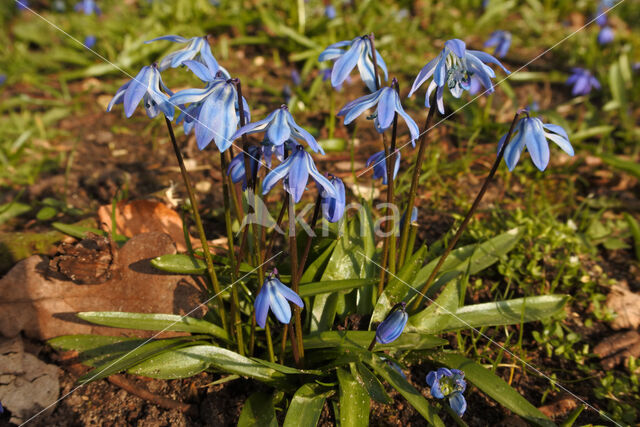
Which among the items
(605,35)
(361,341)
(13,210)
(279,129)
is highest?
(605,35)

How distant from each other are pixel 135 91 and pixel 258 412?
1269 mm

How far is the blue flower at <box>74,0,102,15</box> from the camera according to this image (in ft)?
17.4

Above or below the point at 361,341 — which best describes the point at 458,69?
above

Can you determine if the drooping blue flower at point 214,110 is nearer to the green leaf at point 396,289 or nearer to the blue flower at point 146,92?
the blue flower at point 146,92

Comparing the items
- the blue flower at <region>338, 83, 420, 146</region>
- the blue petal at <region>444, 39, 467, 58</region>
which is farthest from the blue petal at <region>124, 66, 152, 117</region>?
the blue petal at <region>444, 39, 467, 58</region>

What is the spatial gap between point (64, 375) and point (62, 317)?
26cm

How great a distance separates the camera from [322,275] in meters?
2.22

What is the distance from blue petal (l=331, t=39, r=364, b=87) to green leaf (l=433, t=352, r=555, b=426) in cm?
123

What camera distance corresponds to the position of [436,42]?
5102 millimetres

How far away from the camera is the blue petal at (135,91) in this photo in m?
1.51

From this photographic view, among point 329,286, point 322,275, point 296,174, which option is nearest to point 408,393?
point 329,286

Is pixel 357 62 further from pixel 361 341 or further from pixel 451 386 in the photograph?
pixel 451 386

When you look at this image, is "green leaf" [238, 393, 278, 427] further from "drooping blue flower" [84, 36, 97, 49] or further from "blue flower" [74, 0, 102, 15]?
"blue flower" [74, 0, 102, 15]

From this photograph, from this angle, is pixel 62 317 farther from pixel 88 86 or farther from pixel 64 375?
pixel 88 86
